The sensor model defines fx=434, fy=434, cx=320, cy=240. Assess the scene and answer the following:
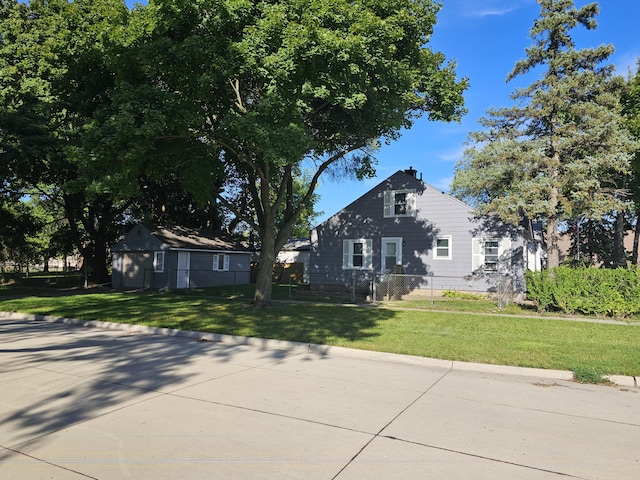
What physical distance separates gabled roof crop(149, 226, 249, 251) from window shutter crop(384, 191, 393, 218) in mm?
12014

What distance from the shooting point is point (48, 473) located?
11.6 ft

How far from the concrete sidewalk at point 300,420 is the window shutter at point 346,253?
630 inches

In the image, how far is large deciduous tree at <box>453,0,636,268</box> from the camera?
17.7 metres

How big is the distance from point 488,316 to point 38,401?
12.7 metres

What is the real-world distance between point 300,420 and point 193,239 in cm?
2506

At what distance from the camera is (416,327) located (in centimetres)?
1162

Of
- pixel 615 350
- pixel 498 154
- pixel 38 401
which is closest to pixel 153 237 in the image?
pixel 498 154

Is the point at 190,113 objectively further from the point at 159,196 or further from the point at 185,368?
the point at 159,196

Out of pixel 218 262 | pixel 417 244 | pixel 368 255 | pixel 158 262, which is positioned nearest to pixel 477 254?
pixel 417 244

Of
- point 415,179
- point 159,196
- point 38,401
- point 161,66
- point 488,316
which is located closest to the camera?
point 38,401

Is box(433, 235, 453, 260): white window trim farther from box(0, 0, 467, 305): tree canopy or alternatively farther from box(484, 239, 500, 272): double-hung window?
box(0, 0, 467, 305): tree canopy

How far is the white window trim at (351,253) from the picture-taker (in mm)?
23719

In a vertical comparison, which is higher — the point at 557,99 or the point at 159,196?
the point at 557,99

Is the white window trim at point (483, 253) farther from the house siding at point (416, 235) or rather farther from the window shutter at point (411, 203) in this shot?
the window shutter at point (411, 203)
